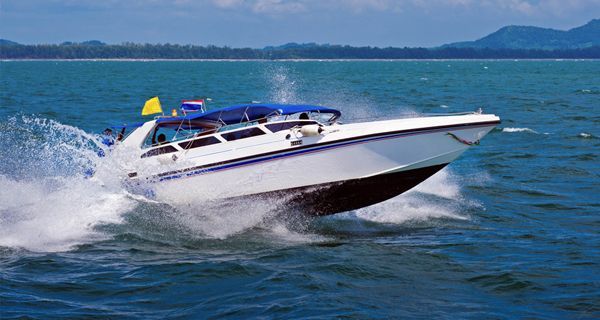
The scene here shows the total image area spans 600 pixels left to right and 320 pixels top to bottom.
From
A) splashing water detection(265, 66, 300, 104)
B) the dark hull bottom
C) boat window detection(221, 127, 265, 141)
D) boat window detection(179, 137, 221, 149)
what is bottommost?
splashing water detection(265, 66, 300, 104)

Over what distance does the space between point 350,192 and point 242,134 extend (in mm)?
2374

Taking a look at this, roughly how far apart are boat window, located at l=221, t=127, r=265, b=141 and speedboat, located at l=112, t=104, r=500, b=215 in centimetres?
2

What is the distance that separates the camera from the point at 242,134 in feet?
53.6

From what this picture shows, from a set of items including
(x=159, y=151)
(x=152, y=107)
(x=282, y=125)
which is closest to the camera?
(x=282, y=125)

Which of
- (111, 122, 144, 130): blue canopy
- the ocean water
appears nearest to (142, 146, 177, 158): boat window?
the ocean water

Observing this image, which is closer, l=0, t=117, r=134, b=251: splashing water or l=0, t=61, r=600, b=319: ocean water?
l=0, t=61, r=600, b=319: ocean water

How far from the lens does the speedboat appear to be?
15.8 metres

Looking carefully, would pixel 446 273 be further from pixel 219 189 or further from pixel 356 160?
pixel 219 189

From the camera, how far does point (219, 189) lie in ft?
54.2

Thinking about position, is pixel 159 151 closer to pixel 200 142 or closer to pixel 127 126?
pixel 200 142

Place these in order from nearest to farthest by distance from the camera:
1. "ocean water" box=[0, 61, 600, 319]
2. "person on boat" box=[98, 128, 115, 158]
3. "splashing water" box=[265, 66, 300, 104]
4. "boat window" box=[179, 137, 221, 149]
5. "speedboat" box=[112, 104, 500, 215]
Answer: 1. "ocean water" box=[0, 61, 600, 319]
2. "speedboat" box=[112, 104, 500, 215]
3. "boat window" box=[179, 137, 221, 149]
4. "person on boat" box=[98, 128, 115, 158]
5. "splashing water" box=[265, 66, 300, 104]

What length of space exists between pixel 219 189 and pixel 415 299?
564 cm

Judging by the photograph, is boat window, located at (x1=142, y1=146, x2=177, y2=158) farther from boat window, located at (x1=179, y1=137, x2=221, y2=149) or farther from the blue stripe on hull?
the blue stripe on hull

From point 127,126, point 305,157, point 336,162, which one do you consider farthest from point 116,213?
point 336,162
